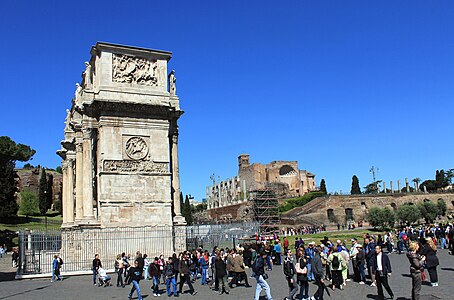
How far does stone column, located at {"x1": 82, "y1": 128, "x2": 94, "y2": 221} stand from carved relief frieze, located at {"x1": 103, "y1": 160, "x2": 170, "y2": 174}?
1359mm

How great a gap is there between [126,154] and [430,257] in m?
13.8

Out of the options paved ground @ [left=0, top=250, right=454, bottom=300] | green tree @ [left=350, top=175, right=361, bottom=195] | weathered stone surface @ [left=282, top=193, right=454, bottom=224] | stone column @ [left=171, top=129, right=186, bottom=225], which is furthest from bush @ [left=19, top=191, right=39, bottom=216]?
green tree @ [left=350, top=175, right=361, bottom=195]

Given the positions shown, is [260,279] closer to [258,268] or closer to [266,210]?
[258,268]

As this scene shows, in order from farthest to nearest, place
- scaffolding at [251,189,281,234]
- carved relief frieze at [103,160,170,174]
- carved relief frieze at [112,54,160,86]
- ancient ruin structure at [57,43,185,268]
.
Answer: scaffolding at [251,189,281,234] → carved relief frieze at [112,54,160,86] → carved relief frieze at [103,160,170,174] → ancient ruin structure at [57,43,185,268]

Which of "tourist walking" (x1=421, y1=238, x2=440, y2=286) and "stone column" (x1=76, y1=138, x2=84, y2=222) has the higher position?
"stone column" (x1=76, y1=138, x2=84, y2=222)

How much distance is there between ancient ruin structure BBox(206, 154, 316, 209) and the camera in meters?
89.3

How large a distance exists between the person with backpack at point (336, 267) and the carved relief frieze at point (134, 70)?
13.2 metres

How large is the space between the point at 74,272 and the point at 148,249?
3270mm

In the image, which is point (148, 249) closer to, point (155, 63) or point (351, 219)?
point (155, 63)

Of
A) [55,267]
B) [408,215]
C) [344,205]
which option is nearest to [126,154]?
[55,267]

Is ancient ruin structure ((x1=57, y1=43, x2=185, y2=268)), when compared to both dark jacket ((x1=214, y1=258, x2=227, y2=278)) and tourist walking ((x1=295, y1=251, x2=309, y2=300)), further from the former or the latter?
A: tourist walking ((x1=295, y1=251, x2=309, y2=300))

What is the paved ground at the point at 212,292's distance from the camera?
12055mm

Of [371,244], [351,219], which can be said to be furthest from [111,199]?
[351,219]

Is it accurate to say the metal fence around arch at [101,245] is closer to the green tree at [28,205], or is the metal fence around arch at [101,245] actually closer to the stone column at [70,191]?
the stone column at [70,191]
